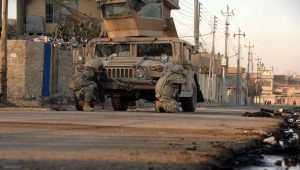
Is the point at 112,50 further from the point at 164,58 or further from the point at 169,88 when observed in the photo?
the point at 169,88

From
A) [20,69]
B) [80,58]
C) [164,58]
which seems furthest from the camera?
[20,69]

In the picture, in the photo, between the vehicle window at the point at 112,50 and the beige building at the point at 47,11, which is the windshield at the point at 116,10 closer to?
the vehicle window at the point at 112,50

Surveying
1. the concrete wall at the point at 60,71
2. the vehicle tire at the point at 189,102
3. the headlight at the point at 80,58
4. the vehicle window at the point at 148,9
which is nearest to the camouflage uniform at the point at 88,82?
the headlight at the point at 80,58

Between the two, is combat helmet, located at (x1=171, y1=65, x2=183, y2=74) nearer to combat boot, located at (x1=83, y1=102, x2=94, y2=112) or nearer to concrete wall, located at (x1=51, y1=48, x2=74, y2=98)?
combat boot, located at (x1=83, y1=102, x2=94, y2=112)

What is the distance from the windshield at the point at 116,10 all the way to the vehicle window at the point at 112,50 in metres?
1.24

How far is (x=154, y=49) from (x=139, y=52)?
0.44 meters

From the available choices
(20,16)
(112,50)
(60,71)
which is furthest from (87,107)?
(20,16)

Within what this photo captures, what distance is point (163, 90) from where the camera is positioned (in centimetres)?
1344

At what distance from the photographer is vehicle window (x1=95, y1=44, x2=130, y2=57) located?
1501cm

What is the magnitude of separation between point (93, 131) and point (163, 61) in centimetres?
726

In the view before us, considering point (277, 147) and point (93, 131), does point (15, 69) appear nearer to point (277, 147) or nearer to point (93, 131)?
point (93, 131)

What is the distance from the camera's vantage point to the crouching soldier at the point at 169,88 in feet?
43.9

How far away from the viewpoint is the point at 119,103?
16.0m

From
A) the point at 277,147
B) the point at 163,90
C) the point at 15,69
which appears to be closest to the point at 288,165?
the point at 277,147
